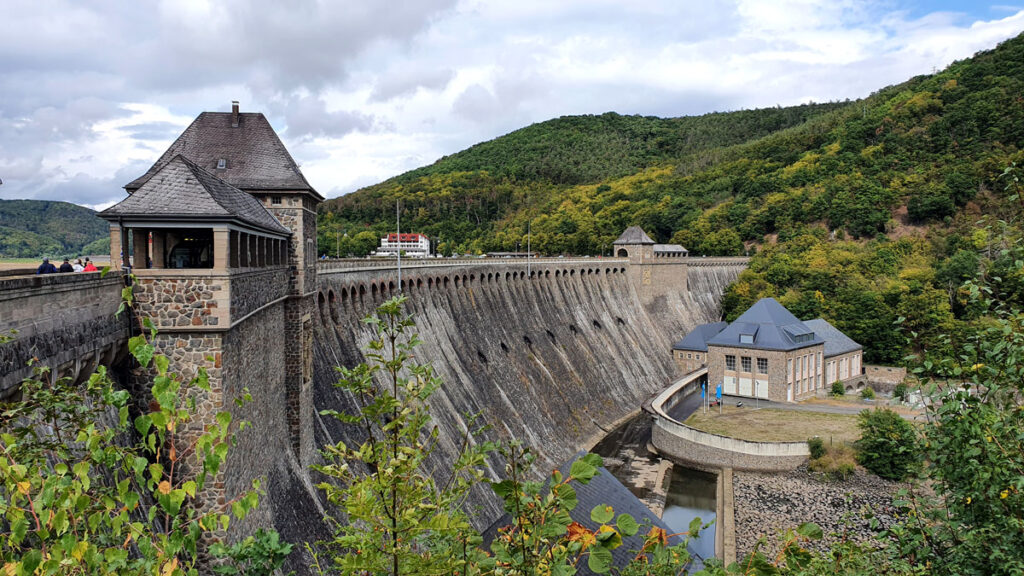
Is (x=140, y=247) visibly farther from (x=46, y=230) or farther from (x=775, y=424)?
(x=775, y=424)

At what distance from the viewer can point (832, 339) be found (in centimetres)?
5841

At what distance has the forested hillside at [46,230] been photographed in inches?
1170

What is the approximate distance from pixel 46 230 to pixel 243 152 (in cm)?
2582

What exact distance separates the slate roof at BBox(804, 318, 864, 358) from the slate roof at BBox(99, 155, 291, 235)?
54979 mm

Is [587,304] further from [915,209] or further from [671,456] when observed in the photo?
[915,209]

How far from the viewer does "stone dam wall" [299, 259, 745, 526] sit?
29062 mm

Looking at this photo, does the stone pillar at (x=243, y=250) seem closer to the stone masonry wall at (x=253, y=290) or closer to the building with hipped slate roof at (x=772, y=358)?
the stone masonry wall at (x=253, y=290)

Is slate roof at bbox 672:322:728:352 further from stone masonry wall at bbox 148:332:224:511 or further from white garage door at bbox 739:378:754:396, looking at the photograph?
stone masonry wall at bbox 148:332:224:511

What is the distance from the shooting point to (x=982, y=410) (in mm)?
7711

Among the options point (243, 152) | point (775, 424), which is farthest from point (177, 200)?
point (775, 424)

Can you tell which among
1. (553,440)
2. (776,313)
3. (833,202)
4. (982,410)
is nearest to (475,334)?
(553,440)

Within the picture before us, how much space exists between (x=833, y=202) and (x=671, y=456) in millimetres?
67079

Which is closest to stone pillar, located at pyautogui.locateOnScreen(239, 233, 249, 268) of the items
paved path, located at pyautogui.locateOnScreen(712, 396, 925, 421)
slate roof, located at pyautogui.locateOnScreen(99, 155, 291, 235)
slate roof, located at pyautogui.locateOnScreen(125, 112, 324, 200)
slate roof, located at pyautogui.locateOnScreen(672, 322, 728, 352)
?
slate roof, located at pyautogui.locateOnScreen(99, 155, 291, 235)

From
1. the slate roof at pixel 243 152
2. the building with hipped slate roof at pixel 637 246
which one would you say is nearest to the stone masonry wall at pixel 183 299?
the slate roof at pixel 243 152
